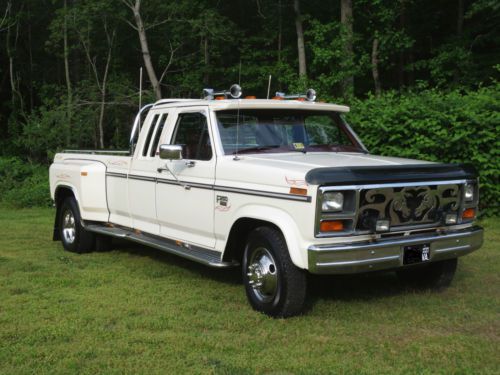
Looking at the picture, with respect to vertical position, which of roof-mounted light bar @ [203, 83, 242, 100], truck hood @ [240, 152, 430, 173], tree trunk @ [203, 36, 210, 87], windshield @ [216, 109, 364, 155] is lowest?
truck hood @ [240, 152, 430, 173]

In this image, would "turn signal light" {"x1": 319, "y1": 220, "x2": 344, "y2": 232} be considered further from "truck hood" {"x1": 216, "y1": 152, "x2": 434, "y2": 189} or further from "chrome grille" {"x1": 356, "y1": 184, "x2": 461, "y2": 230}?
"truck hood" {"x1": 216, "y1": 152, "x2": 434, "y2": 189}

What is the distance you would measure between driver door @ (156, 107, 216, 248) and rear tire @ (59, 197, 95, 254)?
202cm

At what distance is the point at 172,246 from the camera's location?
6.86 m

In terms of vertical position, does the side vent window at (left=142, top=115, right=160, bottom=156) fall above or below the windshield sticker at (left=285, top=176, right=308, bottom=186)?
above

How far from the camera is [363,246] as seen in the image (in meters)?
5.16

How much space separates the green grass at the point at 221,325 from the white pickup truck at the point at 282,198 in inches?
16.4

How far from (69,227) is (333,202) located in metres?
5.18

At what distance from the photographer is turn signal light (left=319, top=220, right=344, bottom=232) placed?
201 inches

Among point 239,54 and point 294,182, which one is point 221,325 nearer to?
point 294,182

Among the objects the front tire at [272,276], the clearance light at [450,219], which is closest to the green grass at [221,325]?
the front tire at [272,276]

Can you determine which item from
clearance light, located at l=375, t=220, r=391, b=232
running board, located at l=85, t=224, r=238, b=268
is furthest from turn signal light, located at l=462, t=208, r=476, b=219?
running board, located at l=85, t=224, r=238, b=268

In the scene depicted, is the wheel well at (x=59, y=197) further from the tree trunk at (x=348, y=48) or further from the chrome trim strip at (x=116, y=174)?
the tree trunk at (x=348, y=48)

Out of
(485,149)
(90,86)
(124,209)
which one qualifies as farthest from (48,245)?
(90,86)

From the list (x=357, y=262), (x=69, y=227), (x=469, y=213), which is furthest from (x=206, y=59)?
(x=357, y=262)
